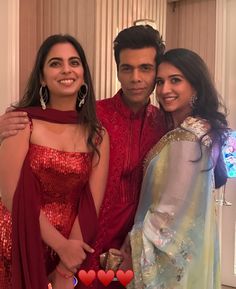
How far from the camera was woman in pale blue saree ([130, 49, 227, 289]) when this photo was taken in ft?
5.14

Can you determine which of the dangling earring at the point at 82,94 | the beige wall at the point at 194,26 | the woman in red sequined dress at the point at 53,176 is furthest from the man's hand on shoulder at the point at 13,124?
the beige wall at the point at 194,26

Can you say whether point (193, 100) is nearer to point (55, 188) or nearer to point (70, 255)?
point (55, 188)

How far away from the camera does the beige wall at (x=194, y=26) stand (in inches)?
153

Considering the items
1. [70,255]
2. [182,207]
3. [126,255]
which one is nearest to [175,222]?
[182,207]

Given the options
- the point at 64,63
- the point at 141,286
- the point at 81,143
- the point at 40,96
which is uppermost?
the point at 64,63

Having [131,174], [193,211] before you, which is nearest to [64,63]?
[131,174]

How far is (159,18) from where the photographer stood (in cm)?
380

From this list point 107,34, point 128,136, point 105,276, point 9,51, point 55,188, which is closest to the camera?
point 105,276

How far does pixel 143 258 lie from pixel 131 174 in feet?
1.14

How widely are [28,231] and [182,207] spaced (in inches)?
20.9

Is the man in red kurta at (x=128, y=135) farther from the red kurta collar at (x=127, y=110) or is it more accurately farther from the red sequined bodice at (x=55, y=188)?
the red sequined bodice at (x=55, y=188)

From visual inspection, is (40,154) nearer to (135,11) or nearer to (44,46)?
(44,46)

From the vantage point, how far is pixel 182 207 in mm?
1584

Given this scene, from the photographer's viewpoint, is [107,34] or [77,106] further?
[107,34]
